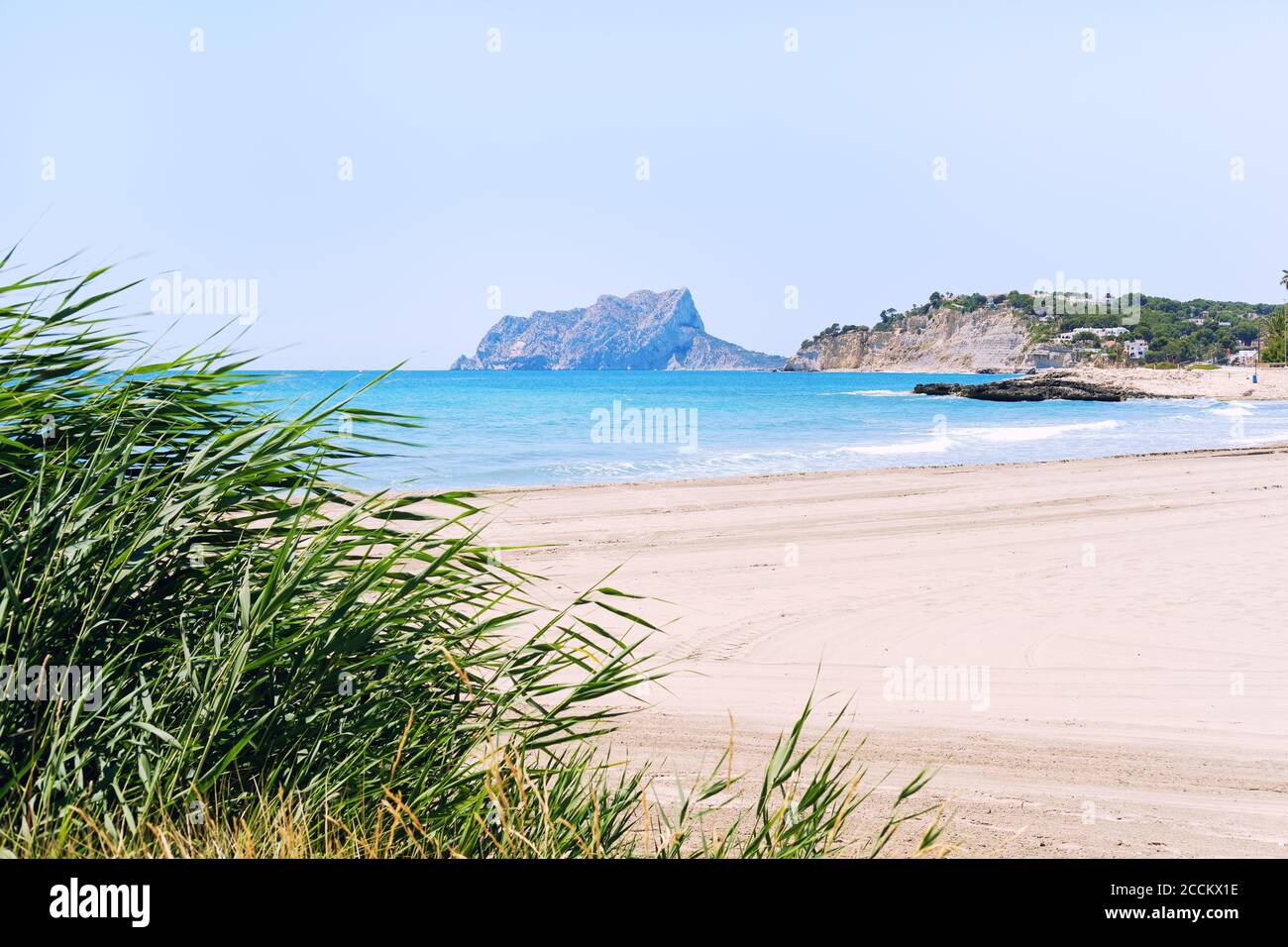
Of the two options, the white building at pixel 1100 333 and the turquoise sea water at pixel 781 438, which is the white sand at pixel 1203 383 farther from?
the white building at pixel 1100 333

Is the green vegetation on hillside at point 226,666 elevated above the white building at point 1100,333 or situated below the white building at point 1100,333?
below

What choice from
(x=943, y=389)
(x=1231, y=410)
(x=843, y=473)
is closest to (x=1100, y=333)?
(x=943, y=389)

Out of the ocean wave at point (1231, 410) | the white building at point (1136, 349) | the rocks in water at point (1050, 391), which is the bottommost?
the ocean wave at point (1231, 410)

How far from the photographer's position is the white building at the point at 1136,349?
138000 millimetres

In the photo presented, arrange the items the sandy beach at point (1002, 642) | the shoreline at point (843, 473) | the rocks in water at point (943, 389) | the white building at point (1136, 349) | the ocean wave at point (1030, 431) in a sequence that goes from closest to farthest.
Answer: the sandy beach at point (1002, 642) → the shoreline at point (843, 473) → the ocean wave at point (1030, 431) → the rocks in water at point (943, 389) → the white building at point (1136, 349)

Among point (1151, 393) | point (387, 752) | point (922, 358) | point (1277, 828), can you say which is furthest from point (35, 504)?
point (922, 358)

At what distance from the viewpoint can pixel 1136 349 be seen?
13975 cm

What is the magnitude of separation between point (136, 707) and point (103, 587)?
388 mm

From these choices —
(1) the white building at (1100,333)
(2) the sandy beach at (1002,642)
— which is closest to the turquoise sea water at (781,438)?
(2) the sandy beach at (1002,642)

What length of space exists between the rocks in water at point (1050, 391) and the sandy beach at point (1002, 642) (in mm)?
52556

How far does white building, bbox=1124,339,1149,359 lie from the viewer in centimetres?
13800

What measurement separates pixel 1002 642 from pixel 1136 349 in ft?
497

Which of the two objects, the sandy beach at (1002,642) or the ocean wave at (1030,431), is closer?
the sandy beach at (1002,642)
